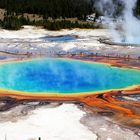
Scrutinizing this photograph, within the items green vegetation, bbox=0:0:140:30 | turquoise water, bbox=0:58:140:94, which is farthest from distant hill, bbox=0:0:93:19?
turquoise water, bbox=0:58:140:94

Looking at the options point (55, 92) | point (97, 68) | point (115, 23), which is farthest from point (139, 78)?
point (115, 23)

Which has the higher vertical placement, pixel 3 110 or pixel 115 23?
pixel 115 23

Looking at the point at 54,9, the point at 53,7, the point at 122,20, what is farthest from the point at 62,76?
the point at 53,7

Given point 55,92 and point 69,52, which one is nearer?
point 55,92

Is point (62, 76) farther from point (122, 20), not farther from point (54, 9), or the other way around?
point (54, 9)

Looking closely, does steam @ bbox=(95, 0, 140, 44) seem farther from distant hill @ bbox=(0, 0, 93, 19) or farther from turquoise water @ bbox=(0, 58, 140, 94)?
turquoise water @ bbox=(0, 58, 140, 94)

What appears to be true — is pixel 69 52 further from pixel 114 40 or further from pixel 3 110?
pixel 3 110
